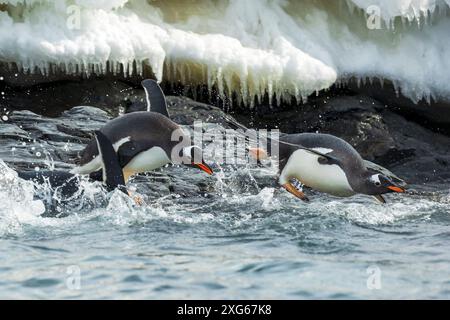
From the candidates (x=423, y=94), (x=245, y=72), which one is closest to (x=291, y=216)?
(x=245, y=72)

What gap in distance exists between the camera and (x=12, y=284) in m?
4.85

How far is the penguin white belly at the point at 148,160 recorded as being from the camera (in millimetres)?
6555

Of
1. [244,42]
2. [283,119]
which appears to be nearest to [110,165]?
[283,119]

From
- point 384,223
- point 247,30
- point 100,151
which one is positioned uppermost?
point 247,30

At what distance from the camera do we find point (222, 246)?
5.66 metres

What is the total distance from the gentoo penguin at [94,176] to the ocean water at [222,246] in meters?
0.07

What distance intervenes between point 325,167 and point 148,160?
1.25 metres

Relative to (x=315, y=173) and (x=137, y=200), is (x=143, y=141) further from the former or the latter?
(x=315, y=173)

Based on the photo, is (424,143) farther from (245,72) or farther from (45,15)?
(45,15)

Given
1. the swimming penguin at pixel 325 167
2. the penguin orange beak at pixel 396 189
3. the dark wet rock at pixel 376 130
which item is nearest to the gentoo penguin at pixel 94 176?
the swimming penguin at pixel 325 167
